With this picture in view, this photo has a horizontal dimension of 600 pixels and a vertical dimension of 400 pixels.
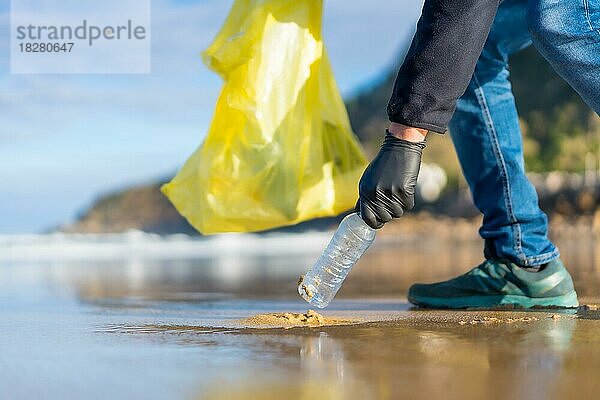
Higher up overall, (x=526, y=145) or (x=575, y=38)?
(x=526, y=145)

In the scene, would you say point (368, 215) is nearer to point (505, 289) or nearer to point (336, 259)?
point (336, 259)

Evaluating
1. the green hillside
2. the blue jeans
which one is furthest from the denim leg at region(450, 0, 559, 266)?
the green hillside

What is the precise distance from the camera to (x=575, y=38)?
2.01 metres

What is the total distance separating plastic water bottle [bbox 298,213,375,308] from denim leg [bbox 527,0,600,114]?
0.63 meters

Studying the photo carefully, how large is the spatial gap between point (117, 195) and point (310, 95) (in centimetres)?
3622

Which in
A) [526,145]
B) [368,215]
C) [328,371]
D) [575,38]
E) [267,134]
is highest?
[526,145]

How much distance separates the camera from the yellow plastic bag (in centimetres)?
255

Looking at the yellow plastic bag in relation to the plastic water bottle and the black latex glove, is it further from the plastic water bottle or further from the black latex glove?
the black latex glove

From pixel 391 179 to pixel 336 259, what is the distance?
0.34 meters

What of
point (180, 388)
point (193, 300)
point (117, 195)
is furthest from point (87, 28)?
point (117, 195)

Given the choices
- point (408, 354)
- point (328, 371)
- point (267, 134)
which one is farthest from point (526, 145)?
point (328, 371)

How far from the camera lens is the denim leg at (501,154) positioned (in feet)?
8.20

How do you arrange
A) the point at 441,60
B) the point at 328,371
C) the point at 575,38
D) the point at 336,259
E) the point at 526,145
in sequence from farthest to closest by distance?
1. the point at 526,145
2. the point at 336,259
3. the point at 575,38
4. the point at 441,60
5. the point at 328,371

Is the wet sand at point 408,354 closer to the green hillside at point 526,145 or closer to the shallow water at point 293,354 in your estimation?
the shallow water at point 293,354
